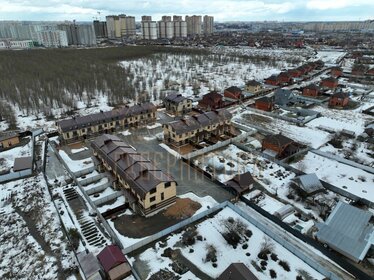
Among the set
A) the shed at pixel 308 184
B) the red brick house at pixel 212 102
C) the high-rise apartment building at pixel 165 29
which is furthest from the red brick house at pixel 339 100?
the high-rise apartment building at pixel 165 29

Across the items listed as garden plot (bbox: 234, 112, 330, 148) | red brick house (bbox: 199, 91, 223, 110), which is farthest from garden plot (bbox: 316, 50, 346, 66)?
red brick house (bbox: 199, 91, 223, 110)

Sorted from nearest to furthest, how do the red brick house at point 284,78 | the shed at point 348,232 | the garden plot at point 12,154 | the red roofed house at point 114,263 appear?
the red roofed house at point 114,263
the shed at point 348,232
the garden plot at point 12,154
the red brick house at point 284,78

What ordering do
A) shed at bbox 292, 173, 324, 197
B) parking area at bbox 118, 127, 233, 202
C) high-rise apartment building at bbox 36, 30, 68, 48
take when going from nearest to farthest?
shed at bbox 292, 173, 324, 197
parking area at bbox 118, 127, 233, 202
high-rise apartment building at bbox 36, 30, 68, 48

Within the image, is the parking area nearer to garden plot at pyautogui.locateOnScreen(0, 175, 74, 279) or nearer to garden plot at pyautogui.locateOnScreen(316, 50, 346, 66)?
garden plot at pyautogui.locateOnScreen(0, 175, 74, 279)

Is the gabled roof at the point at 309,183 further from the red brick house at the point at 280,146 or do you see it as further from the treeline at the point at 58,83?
the treeline at the point at 58,83

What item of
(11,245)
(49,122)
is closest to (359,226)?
(11,245)

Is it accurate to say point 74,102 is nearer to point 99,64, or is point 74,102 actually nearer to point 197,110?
point 197,110

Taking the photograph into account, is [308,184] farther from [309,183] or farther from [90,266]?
[90,266]
